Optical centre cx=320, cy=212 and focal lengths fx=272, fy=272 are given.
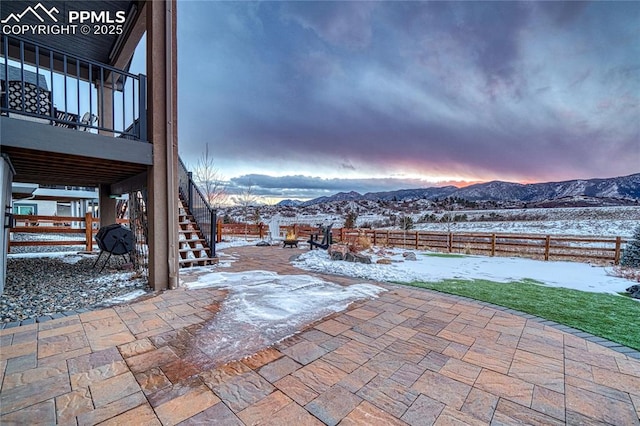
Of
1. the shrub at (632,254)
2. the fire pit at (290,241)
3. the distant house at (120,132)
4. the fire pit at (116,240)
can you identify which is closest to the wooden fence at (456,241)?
the shrub at (632,254)

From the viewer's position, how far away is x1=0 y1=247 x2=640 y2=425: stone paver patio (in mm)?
1556

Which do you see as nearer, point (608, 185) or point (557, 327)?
point (557, 327)

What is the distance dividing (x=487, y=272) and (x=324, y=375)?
5680 mm

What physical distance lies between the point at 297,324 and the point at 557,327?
9.23 ft

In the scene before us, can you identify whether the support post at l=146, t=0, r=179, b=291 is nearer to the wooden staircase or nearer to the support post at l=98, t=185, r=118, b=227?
the wooden staircase

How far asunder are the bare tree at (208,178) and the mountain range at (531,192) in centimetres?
1249

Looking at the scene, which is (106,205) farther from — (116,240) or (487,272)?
(487,272)

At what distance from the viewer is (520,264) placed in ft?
24.6

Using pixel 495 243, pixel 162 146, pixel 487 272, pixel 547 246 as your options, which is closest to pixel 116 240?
pixel 162 146

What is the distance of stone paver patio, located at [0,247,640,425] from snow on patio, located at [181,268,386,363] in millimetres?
155

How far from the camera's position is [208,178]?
634 inches

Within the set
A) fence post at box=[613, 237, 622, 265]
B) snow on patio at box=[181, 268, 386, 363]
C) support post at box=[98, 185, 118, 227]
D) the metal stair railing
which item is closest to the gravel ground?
snow on patio at box=[181, 268, 386, 363]

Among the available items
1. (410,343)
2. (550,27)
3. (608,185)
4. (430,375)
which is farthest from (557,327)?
(608,185)

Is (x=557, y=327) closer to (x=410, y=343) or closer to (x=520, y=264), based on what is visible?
(x=410, y=343)
